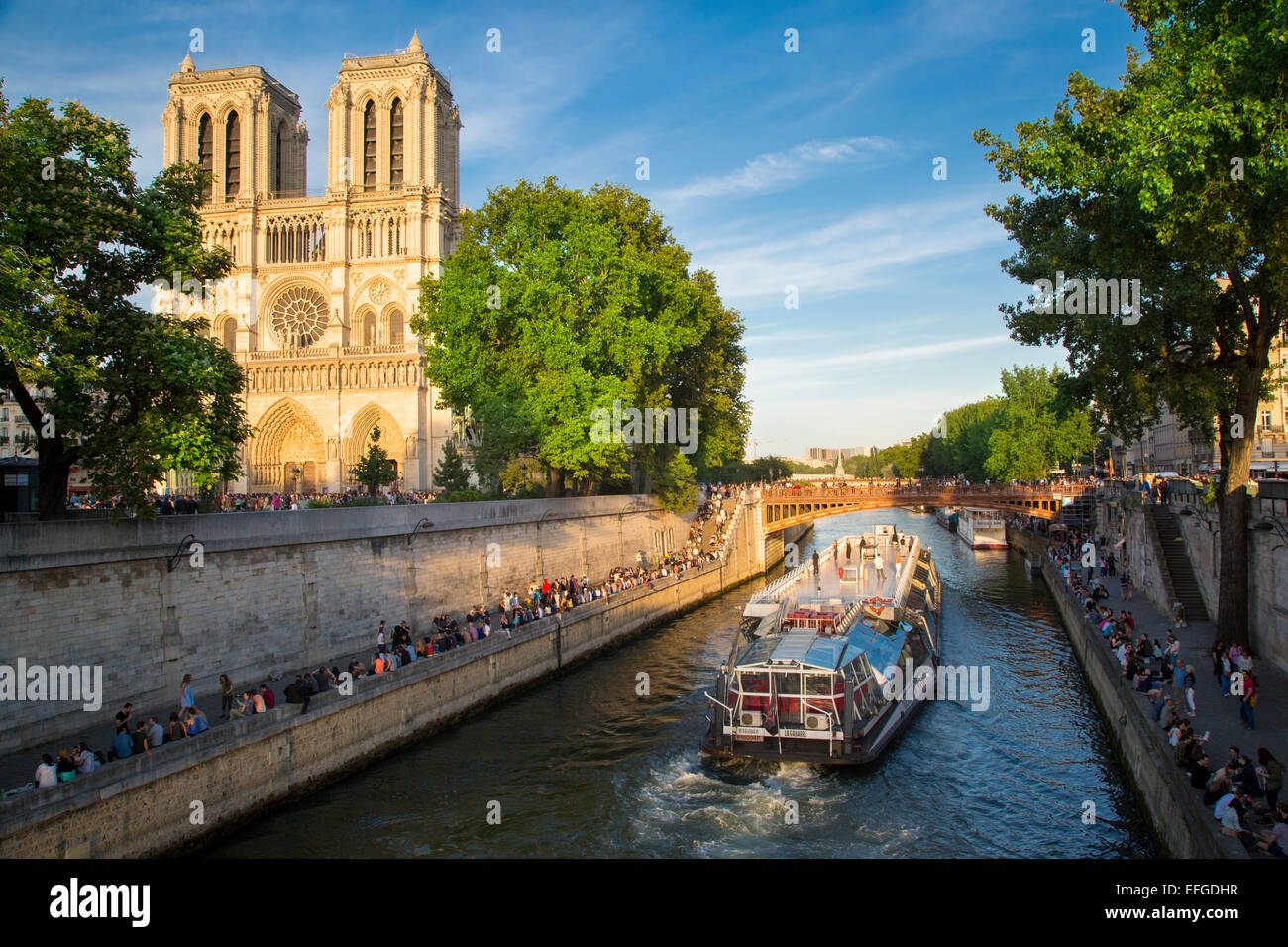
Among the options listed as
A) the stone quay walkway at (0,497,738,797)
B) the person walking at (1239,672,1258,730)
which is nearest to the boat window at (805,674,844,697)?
the person walking at (1239,672,1258,730)

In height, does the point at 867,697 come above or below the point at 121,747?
below

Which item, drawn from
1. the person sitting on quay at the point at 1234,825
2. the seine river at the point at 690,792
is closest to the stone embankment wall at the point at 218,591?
the seine river at the point at 690,792

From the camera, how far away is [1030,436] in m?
75.4

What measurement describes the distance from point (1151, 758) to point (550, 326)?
88.2 feet

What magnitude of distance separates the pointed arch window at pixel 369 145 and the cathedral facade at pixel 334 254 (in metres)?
0.09

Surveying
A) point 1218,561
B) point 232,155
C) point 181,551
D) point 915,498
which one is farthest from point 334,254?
point 1218,561

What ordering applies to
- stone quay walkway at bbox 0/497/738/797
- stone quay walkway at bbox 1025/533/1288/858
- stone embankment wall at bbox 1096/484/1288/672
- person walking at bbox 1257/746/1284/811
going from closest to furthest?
person walking at bbox 1257/746/1284/811
stone quay walkway at bbox 1025/533/1288/858
stone quay walkway at bbox 0/497/738/797
stone embankment wall at bbox 1096/484/1288/672

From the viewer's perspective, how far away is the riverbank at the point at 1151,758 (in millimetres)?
11453

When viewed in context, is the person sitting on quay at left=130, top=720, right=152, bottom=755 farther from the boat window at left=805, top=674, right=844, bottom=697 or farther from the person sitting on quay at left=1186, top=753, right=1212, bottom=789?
the person sitting on quay at left=1186, top=753, right=1212, bottom=789

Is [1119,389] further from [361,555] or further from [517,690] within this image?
[361,555]

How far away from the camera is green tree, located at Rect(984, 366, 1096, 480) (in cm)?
7494

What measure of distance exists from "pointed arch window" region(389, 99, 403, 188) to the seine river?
55.1 m

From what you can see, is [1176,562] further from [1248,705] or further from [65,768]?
[65,768]
